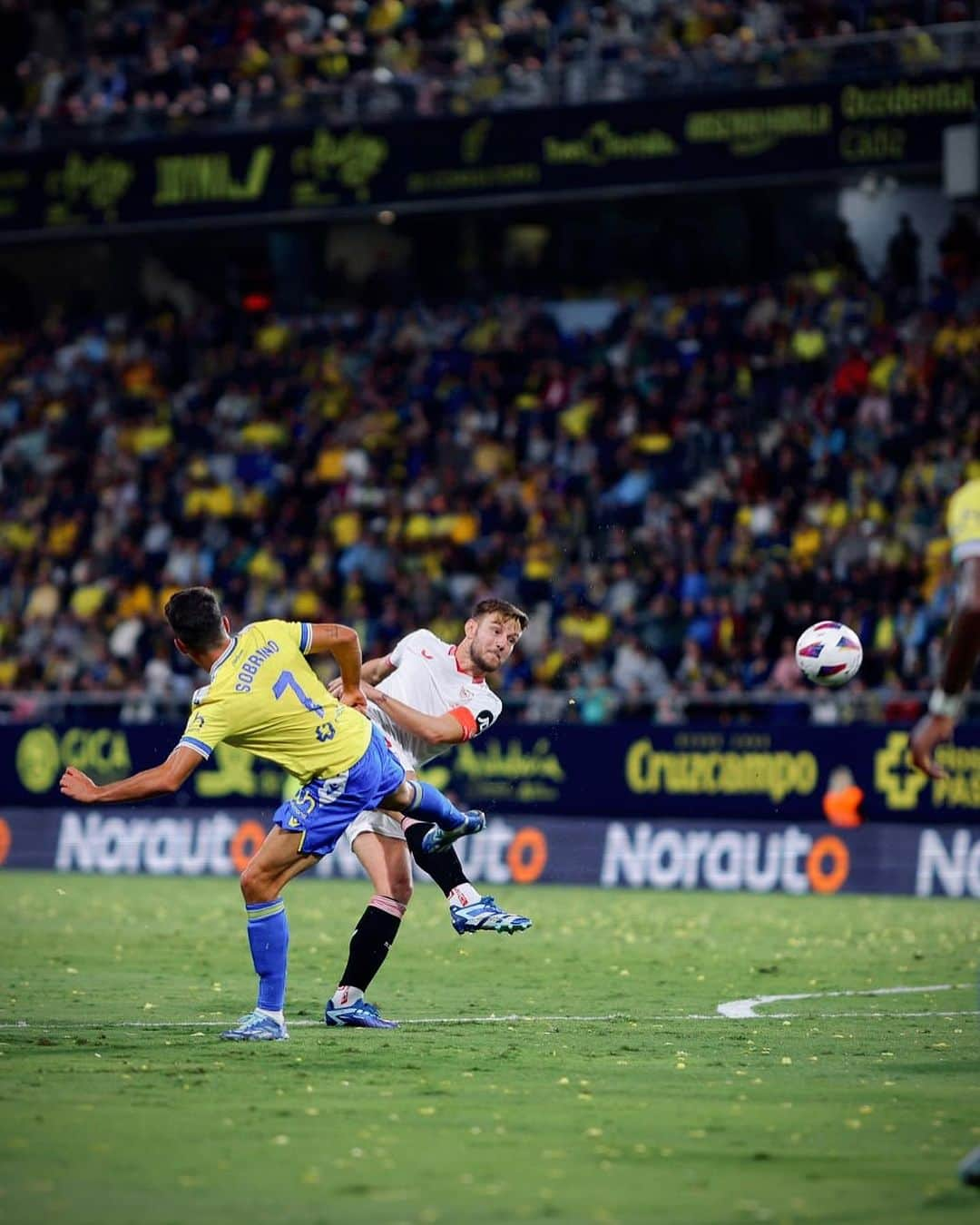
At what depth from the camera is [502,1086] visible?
30.1ft

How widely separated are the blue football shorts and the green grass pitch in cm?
102

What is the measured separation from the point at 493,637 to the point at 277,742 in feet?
5.77

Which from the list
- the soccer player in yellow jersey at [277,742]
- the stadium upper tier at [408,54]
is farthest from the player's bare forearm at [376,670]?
the stadium upper tier at [408,54]

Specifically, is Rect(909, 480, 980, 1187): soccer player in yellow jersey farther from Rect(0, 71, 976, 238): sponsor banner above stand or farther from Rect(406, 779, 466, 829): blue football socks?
Rect(0, 71, 976, 238): sponsor banner above stand

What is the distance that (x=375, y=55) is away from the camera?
108 ft

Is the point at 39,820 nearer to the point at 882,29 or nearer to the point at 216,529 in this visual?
the point at 216,529

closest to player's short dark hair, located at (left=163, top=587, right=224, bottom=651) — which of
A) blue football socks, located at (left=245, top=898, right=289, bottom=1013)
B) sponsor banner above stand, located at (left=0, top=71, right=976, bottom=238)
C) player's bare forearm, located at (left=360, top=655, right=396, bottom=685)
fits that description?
blue football socks, located at (left=245, top=898, right=289, bottom=1013)

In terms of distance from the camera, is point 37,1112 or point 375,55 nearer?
point 37,1112

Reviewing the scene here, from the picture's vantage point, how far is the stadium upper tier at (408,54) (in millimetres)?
28562

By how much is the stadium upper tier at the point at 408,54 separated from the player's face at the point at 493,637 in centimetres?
1754

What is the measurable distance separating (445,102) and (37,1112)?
25.1 metres


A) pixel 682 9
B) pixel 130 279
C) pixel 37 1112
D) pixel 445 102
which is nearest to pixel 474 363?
pixel 445 102

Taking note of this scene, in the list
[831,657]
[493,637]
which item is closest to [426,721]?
[493,637]

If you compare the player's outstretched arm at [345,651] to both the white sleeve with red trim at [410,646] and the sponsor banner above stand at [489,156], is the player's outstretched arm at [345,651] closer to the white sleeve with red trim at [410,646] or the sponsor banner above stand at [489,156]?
the white sleeve with red trim at [410,646]
